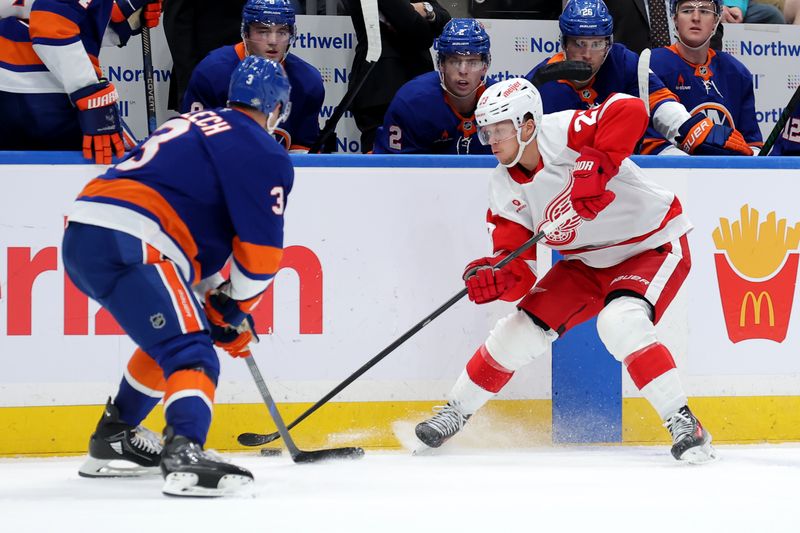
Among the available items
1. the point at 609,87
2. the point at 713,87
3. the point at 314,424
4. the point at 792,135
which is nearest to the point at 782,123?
the point at 792,135

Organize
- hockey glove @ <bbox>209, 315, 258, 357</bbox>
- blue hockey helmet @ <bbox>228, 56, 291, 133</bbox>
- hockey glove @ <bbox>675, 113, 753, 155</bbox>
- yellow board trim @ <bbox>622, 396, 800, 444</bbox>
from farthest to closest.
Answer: hockey glove @ <bbox>675, 113, 753, 155</bbox> < yellow board trim @ <bbox>622, 396, 800, 444</bbox> < hockey glove @ <bbox>209, 315, 258, 357</bbox> < blue hockey helmet @ <bbox>228, 56, 291, 133</bbox>

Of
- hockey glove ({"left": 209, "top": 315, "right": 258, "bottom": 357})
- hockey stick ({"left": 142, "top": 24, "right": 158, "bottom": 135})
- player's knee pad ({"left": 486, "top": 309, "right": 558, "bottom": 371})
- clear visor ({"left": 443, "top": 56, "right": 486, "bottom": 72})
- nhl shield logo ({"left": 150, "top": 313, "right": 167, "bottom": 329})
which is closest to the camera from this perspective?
nhl shield logo ({"left": 150, "top": 313, "right": 167, "bottom": 329})

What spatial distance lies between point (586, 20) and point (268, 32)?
1191 millimetres

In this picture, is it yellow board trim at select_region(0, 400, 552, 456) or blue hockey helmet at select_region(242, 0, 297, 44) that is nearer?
yellow board trim at select_region(0, 400, 552, 456)

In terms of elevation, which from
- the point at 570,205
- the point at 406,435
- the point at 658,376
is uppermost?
the point at 570,205

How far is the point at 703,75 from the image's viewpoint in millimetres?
4645

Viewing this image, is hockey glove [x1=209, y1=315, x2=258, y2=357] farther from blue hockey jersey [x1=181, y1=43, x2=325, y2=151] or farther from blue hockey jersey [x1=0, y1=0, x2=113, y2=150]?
blue hockey jersey [x1=181, y1=43, x2=325, y2=151]

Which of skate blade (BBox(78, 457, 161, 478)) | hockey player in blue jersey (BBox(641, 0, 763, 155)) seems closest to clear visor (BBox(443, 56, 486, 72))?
hockey player in blue jersey (BBox(641, 0, 763, 155))

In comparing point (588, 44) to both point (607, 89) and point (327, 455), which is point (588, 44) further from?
point (327, 455)

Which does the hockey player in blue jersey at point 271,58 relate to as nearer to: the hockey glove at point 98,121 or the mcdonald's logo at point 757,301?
the hockey glove at point 98,121

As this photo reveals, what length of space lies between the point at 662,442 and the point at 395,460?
99 cm

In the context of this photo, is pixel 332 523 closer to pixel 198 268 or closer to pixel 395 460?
pixel 198 268

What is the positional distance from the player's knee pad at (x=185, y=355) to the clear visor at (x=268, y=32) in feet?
6.03

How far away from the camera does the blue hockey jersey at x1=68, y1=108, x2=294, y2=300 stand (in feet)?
8.95
